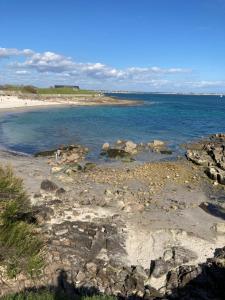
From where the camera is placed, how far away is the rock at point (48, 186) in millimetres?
22344

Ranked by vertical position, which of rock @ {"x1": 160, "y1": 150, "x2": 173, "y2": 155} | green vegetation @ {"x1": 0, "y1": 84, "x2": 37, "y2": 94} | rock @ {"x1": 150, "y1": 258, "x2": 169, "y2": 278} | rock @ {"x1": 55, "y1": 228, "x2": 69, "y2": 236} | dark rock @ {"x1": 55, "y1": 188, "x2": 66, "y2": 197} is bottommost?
rock @ {"x1": 150, "y1": 258, "x2": 169, "y2": 278}

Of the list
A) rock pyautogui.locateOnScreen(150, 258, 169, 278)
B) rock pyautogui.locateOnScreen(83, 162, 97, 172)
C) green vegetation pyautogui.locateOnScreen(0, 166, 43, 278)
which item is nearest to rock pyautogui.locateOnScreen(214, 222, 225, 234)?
rock pyautogui.locateOnScreen(150, 258, 169, 278)

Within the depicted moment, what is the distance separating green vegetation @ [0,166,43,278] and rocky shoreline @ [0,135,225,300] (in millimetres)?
558

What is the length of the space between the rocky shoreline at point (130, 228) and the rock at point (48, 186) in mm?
55

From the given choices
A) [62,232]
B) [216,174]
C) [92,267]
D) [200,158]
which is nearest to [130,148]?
[200,158]

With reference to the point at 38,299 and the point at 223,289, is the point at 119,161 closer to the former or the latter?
the point at 223,289

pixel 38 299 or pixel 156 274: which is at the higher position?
pixel 38 299

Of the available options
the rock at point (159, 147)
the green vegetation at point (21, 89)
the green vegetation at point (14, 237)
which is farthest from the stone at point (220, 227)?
the green vegetation at point (21, 89)

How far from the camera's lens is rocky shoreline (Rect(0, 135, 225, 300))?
42.5 feet

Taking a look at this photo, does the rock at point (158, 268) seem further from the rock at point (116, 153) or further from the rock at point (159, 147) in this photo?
the rock at point (159, 147)

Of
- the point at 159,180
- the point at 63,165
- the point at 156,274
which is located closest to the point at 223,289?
the point at 156,274

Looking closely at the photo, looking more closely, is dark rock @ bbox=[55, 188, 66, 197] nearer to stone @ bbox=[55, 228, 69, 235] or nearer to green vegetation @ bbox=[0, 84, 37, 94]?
stone @ bbox=[55, 228, 69, 235]

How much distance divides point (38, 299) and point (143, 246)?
7.66 meters

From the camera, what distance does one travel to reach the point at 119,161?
32688 mm
